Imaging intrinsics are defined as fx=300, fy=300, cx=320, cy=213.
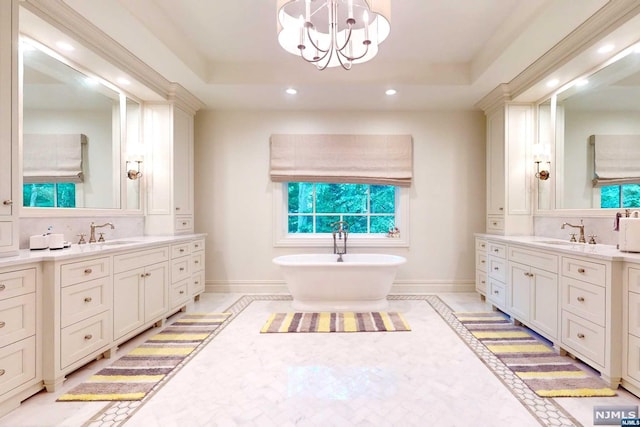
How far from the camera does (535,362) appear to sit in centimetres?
212

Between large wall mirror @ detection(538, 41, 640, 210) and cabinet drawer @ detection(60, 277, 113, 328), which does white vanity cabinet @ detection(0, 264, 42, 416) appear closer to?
cabinet drawer @ detection(60, 277, 113, 328)

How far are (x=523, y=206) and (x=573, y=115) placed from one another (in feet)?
3.29

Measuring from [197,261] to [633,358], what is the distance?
12.1ft

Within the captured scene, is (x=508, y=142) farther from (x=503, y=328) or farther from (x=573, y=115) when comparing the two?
(x=503, y=328)

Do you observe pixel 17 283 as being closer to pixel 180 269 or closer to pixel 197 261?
pixel 180 269

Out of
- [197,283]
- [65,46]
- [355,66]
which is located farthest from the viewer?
[197,283]

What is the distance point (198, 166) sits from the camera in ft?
13.1

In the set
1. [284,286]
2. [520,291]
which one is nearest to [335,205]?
[284,286]

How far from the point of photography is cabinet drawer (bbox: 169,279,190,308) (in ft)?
9.72

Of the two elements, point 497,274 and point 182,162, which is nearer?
point 497,274

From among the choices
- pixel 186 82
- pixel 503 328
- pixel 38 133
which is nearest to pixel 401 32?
pixel 186 82

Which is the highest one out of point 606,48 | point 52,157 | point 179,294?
point 606,48

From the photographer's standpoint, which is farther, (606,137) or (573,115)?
(573,115)

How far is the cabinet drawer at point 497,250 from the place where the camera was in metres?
3.01
